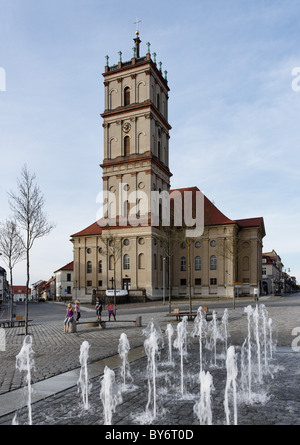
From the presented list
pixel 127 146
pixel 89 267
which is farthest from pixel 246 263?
pixel 127 146

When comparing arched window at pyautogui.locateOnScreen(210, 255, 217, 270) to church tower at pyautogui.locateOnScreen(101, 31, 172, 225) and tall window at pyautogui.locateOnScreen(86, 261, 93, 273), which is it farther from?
tall window at pyautogui.locateOnScreen(86, 261, 93, 273)

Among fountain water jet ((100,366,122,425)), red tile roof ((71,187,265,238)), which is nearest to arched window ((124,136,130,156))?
red tile roof ((71,187,265,238))

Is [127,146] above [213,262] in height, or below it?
above

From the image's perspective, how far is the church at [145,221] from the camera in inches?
2255

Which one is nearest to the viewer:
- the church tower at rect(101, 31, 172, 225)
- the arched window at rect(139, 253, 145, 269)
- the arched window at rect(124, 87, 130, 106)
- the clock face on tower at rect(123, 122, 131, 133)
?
the arched window at rect(139, 253, 145, 269)

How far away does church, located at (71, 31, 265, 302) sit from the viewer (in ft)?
188

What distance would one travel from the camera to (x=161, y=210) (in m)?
60.5

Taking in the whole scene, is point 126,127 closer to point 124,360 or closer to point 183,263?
point 183,263

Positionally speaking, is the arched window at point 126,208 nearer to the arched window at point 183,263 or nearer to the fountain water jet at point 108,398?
the arched window at point 183,263

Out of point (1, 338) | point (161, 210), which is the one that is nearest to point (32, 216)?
point (1, 338)

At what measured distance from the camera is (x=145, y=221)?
2233 inches

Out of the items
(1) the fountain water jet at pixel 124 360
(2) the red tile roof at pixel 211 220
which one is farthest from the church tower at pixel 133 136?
(1) the fountain water jet at pixel 124 360

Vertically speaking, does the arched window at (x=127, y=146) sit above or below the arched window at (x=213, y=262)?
above

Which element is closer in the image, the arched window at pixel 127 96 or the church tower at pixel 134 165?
the church tower at pixel 134 165
